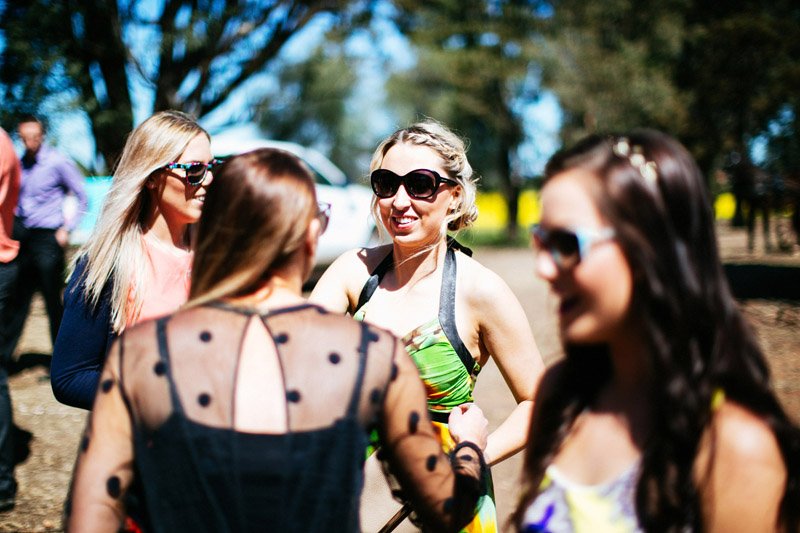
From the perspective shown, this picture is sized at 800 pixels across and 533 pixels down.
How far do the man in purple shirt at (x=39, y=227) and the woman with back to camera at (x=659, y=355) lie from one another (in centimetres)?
581

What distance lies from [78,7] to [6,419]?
953 centimetres

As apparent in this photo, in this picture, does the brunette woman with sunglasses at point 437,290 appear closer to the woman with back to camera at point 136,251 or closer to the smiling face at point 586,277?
the woman with back to camera at point 136,251

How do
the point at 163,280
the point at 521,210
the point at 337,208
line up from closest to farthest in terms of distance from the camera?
the point at 163,280 → the point at 337,208 → the point at 521,210

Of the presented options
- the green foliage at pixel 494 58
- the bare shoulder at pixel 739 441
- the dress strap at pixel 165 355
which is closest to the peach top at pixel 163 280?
the dress strap at pixel 165 355

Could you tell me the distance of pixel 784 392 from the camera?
6.34 meters

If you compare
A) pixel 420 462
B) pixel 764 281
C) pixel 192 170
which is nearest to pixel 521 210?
pixel 764 281

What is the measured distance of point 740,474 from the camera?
1.31 metres

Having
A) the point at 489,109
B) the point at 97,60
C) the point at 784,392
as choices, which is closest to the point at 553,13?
the point at 489,109

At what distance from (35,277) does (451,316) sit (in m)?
5.36

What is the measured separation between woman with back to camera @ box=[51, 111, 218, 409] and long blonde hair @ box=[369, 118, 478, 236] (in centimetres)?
66

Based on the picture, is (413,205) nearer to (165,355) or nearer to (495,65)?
(165,355)

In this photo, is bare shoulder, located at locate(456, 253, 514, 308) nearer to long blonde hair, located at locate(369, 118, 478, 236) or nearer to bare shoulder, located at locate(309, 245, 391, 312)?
long blonde hair, located at locate(369, 118, 478, 236)

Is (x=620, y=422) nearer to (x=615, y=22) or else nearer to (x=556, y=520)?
(x=556, y=520)

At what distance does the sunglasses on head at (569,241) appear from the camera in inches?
55.1
